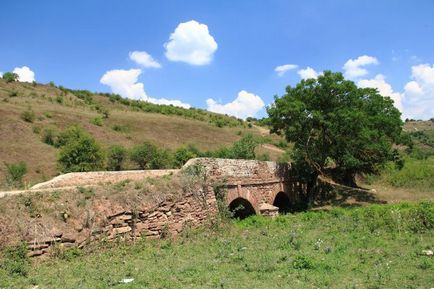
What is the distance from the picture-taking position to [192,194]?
14.0 meters

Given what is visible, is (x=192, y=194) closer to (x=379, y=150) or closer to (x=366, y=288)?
(x=366, y=288)

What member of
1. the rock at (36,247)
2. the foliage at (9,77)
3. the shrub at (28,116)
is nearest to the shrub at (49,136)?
the shrub at (28,116)

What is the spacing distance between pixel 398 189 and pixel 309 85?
10452 millimetres

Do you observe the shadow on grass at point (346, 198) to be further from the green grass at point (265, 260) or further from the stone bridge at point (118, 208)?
the green grass at point (265, 260)

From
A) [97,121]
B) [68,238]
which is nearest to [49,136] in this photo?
[97,121]

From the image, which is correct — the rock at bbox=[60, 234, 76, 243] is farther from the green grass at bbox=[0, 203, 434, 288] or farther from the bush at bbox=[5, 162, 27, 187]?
the bush at bbox=[5, 162, 27, 187]

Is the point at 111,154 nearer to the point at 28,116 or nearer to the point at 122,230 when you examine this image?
the point at 28,116

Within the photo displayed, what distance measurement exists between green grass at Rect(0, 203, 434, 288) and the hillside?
21978 mm

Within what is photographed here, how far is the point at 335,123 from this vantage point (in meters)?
21.4

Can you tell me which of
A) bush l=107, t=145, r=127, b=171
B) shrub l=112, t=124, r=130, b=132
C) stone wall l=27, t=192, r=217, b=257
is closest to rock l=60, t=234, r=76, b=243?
stone wall l=27, t=192, r=217, b=257

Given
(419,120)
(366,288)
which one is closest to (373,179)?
(366,288)

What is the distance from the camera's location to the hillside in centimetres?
3450

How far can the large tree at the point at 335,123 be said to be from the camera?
2145cm

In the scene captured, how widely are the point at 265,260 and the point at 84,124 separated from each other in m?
39.5
